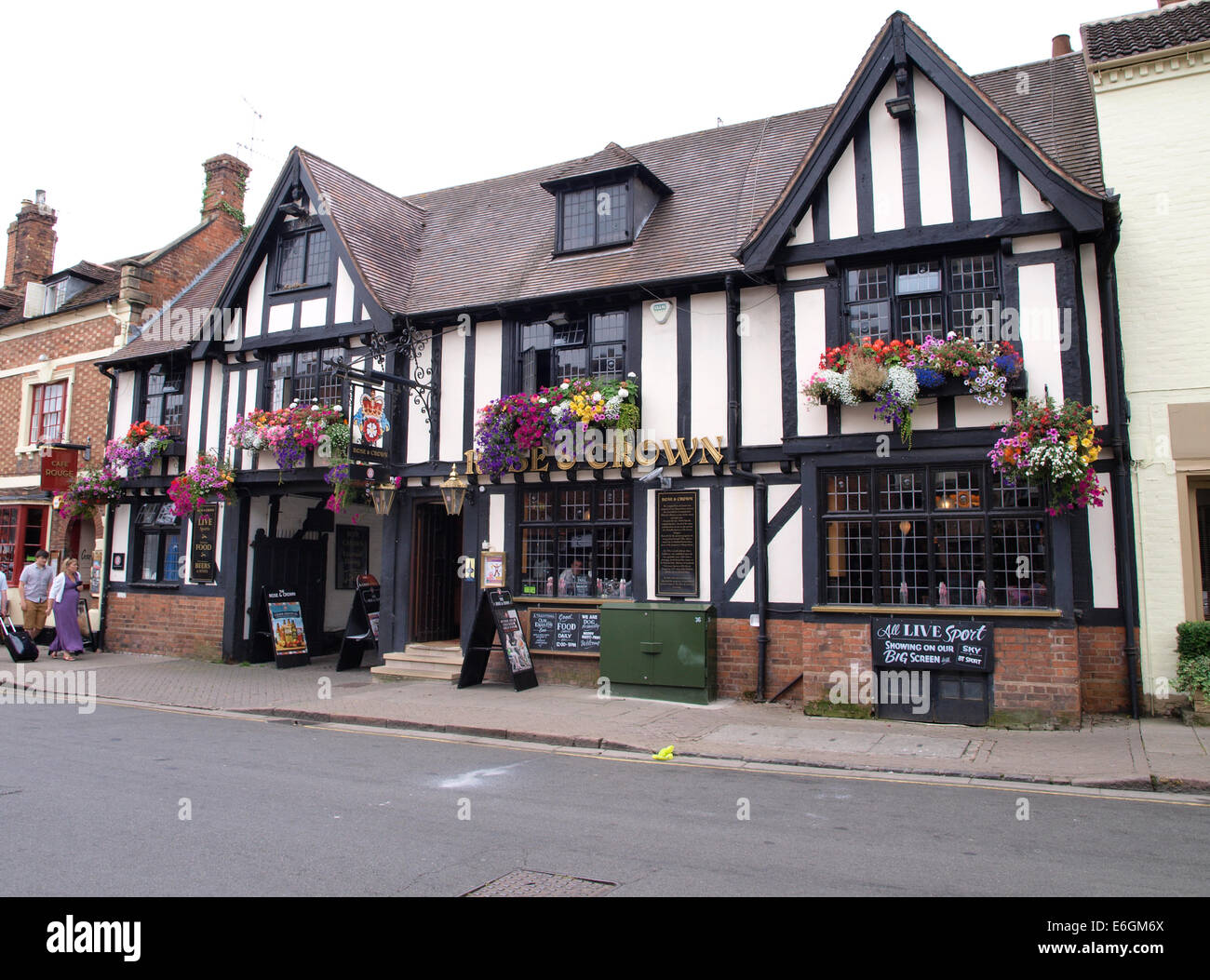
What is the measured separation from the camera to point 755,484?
13.2 meters

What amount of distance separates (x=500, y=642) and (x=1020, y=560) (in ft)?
25.4

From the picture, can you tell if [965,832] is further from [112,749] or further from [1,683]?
[1,683]

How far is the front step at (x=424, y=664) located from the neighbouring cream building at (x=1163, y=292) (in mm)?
10240

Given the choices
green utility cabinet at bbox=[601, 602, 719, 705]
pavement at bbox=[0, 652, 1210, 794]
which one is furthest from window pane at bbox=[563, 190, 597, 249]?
pavement at bbox=[0, 652, 1210, 794]

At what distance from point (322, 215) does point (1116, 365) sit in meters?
13.8

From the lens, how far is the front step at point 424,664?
15211 millimetres

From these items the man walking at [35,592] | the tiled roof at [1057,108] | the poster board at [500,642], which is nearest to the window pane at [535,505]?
the poster board at [500,642]

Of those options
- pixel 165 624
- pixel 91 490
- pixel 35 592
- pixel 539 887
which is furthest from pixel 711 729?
pixel 35 592

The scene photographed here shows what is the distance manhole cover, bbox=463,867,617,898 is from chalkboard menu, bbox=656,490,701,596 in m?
8.29

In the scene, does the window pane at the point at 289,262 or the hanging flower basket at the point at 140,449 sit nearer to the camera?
the window pane at the point at 289,262

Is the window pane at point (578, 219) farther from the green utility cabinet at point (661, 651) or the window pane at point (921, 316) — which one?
the green utility cabinet at point (661, 651)

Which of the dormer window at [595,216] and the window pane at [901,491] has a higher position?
the dormer window at [595,216]

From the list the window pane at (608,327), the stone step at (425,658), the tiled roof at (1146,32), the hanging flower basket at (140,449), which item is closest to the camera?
the tiled roof at (1146,32)

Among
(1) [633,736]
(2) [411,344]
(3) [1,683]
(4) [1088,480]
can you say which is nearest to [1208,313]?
(4) [1088,480]
